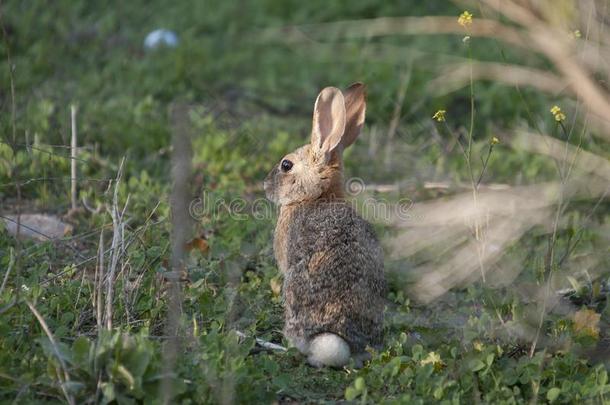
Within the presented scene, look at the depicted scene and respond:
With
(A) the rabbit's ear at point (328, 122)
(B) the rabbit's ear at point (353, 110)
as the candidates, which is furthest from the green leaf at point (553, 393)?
(B) the rabbit's ear at point (353, 110)

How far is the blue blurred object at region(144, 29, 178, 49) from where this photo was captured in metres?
8.70

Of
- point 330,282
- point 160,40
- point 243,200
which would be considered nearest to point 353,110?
point 243,200

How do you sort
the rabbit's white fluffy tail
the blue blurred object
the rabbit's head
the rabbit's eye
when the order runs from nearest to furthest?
the rabbit's white fluffy tail < the rabbit's head < the rabbit's eye < the blue blurred object

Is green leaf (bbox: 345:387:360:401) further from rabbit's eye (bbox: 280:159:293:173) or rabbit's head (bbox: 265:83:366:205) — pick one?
rabbit's eye (bbox: 280:159:293:173)

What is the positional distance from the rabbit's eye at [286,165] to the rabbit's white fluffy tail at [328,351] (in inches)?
53.8

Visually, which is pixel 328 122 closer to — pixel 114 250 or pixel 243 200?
pixel 243 200

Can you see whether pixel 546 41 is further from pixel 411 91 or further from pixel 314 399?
pixel 411 91

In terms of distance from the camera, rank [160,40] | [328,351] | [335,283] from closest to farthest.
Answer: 1. [328,351]
2. [335,283]
3. [160,40]

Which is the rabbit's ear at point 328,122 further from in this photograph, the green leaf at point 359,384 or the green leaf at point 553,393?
the green leaf at point 553,393

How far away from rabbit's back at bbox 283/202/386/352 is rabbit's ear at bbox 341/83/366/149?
1.02m

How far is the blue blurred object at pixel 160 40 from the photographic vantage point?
28.5ft

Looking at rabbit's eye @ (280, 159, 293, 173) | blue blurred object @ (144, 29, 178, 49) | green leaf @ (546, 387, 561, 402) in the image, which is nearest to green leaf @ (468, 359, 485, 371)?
green leaf @ (546, 387, 561, 402)

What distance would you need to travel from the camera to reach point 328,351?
427cm

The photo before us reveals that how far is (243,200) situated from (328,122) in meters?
1.06
